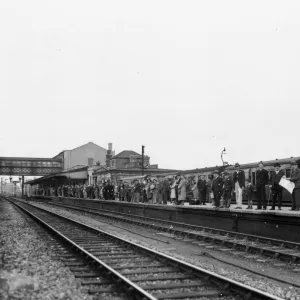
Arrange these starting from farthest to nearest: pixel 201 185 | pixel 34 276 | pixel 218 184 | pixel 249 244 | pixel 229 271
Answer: pixel 201 185
pixel 218 184
pixel 249 244
pixel 229 271
pixel 34 276

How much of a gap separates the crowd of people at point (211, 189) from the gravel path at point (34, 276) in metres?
7.16

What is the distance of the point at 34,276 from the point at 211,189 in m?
12.2

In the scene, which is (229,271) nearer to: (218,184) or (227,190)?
(227,190)

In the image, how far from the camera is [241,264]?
883 cm

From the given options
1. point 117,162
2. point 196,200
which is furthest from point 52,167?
point 196,200

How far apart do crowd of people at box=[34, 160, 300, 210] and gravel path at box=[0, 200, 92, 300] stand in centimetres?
716

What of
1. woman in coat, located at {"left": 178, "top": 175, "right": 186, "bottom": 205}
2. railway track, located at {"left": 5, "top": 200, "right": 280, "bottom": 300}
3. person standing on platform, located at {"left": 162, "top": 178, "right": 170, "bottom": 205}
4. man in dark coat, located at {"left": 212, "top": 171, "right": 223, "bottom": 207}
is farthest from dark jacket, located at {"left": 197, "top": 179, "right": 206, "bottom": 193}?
railway track, located at {"left": 5, "top": 200, "right": 280, "bottom": 300}

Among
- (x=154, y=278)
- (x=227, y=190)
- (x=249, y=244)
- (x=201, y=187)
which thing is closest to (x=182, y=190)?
(x=201, y=187)

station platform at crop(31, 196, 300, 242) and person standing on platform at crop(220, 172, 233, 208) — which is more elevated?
person standing on platform at crop(220, 172, 233, 208)

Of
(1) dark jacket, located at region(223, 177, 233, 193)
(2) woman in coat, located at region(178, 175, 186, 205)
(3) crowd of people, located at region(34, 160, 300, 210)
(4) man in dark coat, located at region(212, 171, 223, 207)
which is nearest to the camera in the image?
(3) crowd of people, located at region(34, 160, 300, 210)

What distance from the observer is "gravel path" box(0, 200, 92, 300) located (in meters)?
6.10

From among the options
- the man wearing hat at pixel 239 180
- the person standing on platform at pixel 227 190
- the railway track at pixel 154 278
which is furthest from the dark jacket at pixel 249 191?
the railway track at pixel 154 278

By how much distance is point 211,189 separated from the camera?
736 inches

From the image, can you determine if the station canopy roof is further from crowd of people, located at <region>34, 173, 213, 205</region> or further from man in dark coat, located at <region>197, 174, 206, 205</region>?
man in dark coat, located at <region>197, 174, 206, 205</region>
